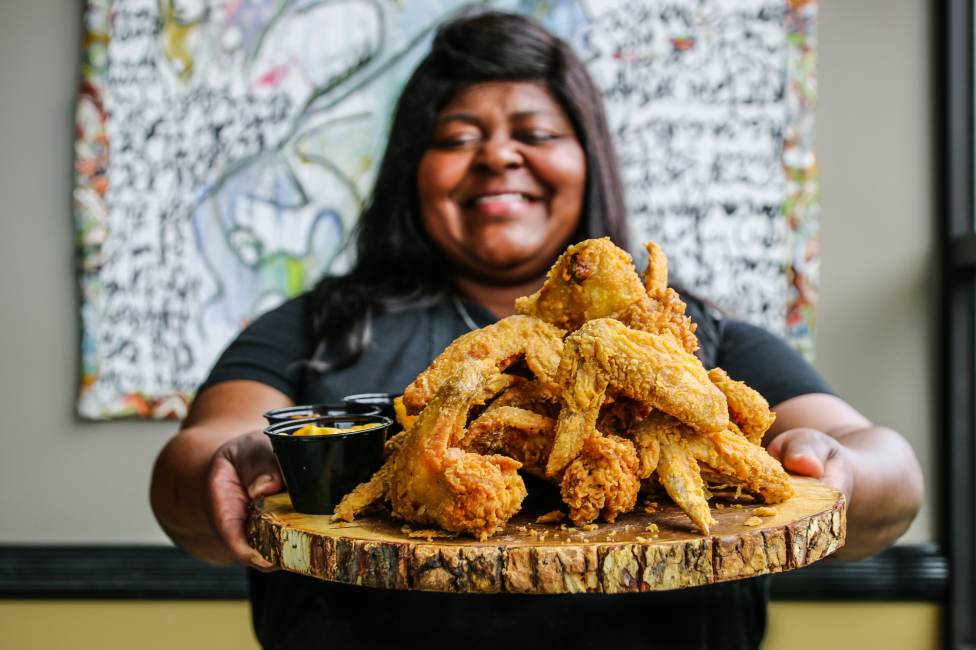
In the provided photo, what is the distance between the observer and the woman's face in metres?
1.73

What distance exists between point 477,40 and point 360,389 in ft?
2.77

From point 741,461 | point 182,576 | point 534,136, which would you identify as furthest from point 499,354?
point 182,576

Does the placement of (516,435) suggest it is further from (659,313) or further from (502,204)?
(502,204)

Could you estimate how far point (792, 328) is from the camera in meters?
2.81

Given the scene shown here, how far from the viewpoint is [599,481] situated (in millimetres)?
862

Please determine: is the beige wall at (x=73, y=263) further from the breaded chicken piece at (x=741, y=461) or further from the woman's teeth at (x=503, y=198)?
the breaded chicken piece at (x=741, y=461)

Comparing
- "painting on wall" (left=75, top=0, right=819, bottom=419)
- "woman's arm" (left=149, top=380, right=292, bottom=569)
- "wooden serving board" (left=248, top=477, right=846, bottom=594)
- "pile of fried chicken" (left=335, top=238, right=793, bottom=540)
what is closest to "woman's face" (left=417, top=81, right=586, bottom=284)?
"woman's arm" (left=149, top=380, right=292, bottom=569)

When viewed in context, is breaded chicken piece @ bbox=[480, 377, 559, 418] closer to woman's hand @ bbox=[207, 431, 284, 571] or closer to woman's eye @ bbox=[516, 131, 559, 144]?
woman's hand @ bbox=[207, 431, 284, 571]

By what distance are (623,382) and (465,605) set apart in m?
0.60

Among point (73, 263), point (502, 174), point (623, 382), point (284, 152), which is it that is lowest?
point (623, 382)

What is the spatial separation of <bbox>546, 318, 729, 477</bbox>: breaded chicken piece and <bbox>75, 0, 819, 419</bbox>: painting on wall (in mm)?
2038

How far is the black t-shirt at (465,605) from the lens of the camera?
1276 mm

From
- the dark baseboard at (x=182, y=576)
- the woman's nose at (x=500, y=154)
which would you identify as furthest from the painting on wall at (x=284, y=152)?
the woman's nose at (x=500, y=154)

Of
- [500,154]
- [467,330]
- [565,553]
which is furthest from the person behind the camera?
[467,330]
